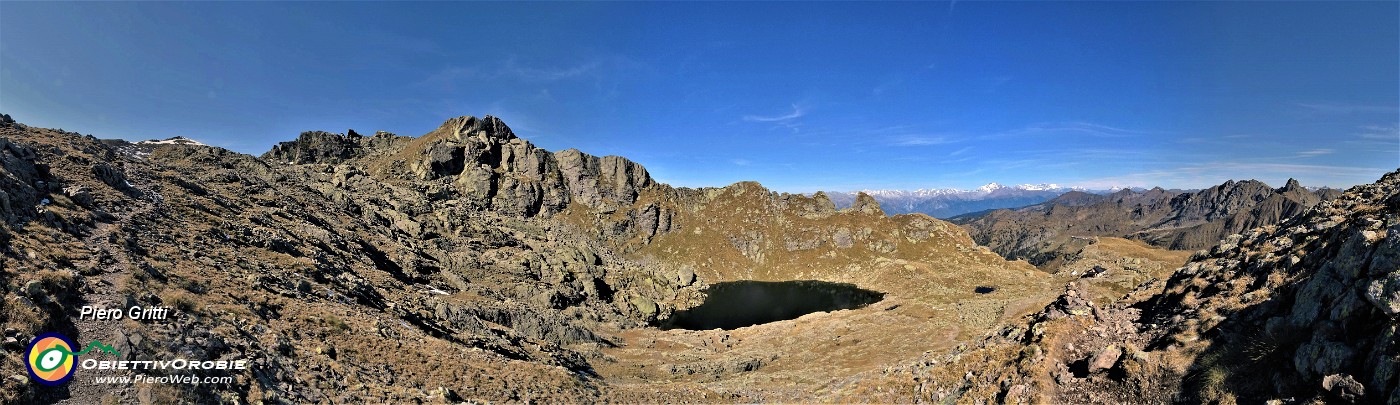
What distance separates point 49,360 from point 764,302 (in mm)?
100082

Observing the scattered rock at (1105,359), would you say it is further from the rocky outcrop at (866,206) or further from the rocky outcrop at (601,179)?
the rocky outcrop at (866,206)

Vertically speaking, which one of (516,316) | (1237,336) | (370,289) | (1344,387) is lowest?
(516,316)

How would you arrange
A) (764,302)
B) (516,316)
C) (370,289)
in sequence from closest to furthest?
(370,289)
(516,316)
(764,302)

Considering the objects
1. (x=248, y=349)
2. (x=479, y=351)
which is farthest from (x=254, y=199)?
(x=248, y=349)

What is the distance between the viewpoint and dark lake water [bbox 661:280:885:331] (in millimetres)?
87556

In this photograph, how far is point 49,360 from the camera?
14.6 meters

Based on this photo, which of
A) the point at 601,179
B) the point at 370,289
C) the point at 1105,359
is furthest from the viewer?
the point at 601,179

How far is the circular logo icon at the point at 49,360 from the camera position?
557 inches

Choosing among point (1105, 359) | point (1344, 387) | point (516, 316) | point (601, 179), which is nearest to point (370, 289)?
point (516, 316)

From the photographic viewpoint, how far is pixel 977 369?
21.6 meters

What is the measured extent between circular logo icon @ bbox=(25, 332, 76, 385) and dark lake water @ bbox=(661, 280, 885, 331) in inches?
2675

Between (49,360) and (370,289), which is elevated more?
(49,360)

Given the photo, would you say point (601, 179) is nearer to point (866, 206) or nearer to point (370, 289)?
point (866, 206)

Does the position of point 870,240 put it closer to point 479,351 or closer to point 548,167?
point 548,167
